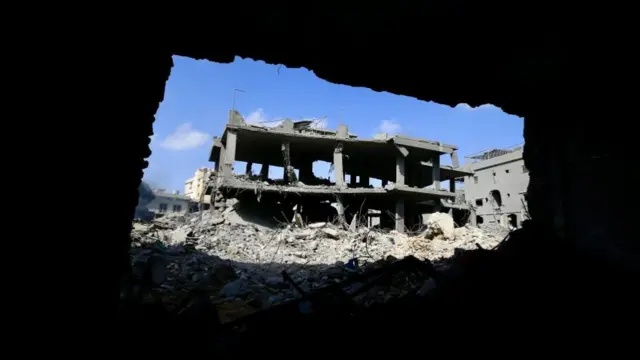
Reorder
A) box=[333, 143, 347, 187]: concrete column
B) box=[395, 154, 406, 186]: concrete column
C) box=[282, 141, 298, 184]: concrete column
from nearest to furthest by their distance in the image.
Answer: box=[282, 141, 298, 184]: concrete column
box=[333, 143, 347, 187]: concrete column
box=[395, 154, 406, 186]: concrete column

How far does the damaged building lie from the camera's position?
1119 inches

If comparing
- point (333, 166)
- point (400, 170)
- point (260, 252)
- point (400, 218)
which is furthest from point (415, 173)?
point (260, 252)

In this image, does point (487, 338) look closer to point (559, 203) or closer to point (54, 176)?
point (559, 203)

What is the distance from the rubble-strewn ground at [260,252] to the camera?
19.4ft

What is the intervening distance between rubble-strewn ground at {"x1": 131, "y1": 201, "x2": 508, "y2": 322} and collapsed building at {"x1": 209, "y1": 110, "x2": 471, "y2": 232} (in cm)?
178

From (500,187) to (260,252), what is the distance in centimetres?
2665

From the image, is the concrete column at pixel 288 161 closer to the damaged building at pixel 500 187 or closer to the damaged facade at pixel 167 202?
the damaged building at pixel 500 187

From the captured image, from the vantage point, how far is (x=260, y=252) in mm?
11609

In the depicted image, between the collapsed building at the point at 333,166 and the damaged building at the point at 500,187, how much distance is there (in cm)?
928

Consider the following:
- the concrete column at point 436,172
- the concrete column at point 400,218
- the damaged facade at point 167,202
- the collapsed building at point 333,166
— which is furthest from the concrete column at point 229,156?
the damaged facade at point 167,202

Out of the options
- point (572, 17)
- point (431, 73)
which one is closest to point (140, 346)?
point (431, 73)

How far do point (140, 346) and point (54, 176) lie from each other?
1.08m

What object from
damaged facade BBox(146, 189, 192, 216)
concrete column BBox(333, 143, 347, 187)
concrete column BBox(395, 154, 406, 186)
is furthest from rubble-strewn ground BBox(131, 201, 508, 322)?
damaged facade BBox(146, 189, 192, 216)

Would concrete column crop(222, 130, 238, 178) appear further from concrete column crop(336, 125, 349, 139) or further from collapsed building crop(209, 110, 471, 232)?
concrete column crop(336, 125, 349, 139)
